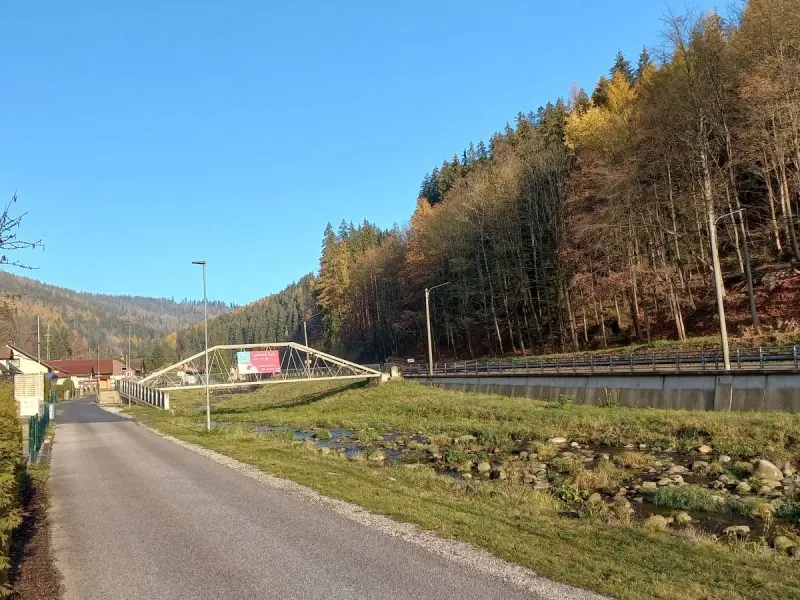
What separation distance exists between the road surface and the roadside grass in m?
14.6

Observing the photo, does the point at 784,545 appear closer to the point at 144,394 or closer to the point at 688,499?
the point at 688,499

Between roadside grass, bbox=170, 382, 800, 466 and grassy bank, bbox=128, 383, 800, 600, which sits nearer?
grassy bank, bbox=128, 383, 800, 600

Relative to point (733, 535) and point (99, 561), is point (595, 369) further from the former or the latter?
point (99, 561)

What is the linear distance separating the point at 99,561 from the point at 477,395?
33.0m

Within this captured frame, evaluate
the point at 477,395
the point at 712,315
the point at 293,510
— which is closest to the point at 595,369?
the point at 477,395

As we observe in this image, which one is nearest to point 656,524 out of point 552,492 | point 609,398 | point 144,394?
point 552,492

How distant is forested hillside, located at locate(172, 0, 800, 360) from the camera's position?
3228 cm

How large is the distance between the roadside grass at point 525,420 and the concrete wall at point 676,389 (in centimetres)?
128

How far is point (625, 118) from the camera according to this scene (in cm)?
4381

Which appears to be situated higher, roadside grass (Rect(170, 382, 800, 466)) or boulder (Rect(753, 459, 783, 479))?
roadside grass (Rect(170, 382, 800, 466))

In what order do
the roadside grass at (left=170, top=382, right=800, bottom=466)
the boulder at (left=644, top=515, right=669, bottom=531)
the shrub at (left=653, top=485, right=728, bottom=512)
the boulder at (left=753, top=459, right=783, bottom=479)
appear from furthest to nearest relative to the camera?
1. the roadside grass at (left=170, top=382, right=800, bottom=466)
2. the boulder at (left=753, top=459, right=783, bottom=479)
3. the shrub at (left=653, top=485, right=728, bottom=512)
4. the boulder at (left=644, top=515, right=669, bottom=531)

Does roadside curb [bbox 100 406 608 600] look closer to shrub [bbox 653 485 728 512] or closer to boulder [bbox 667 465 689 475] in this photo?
shrub [bbox 653 485 728 512]

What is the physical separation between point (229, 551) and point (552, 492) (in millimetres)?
8829

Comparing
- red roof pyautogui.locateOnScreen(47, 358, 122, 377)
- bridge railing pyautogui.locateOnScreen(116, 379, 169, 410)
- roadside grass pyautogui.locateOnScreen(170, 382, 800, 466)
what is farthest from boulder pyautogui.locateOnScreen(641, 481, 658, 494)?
red roof pyautogui.locateOnScreen(47, 358, 122, 377)
